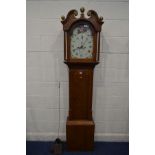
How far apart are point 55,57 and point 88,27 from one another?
57 centimetres

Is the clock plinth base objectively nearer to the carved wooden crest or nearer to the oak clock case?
the oak clock case

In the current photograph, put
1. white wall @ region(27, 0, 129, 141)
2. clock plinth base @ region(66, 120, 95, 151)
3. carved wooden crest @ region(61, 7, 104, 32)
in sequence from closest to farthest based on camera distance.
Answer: carved wooden crest @ region(61, 7, 104, 32), clock plinth base @ region(66, 120, 95, 151), white wall @ region(27, 0, 129, 141)

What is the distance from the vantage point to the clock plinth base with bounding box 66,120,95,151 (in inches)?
90.4

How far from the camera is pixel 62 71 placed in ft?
8.33

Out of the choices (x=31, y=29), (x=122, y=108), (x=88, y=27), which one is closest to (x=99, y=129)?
(x=122, y=108)

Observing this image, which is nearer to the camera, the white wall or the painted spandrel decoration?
the painted spandrel decoration

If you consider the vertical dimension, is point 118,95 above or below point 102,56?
below

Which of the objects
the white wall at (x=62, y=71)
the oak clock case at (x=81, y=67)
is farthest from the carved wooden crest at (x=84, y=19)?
the white wall at (x=62, y=71)

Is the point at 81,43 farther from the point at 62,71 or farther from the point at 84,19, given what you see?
the point at 62,71

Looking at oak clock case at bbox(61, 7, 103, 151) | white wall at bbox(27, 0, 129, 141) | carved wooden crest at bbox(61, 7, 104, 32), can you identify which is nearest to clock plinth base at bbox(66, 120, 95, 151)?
oak clock case at bbox(61, 7, 103, 151)

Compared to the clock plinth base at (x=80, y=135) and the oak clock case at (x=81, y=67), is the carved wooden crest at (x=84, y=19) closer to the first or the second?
the oak clock case at (x=81, y=67)

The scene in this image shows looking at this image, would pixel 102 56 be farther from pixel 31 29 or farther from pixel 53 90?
pixel 31 29

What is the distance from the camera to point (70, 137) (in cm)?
232
